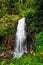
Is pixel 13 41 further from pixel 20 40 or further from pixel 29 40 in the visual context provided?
pixel 29 40

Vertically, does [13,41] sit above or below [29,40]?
below

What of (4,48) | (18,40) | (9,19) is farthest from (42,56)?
(9,19)

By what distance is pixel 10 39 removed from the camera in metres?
22.1

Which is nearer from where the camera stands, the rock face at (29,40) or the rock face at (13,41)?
the rock face at (29,40)

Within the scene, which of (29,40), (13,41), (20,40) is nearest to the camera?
(29,40)

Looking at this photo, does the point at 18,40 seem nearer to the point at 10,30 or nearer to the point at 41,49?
the point at 10,30

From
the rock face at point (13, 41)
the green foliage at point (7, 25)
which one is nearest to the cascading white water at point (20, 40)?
the rock face at point (13, 41)

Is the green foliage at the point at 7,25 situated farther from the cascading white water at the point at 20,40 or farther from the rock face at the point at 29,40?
the rock face at the point at 29,40

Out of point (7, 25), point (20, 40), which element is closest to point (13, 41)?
point (20, 40)

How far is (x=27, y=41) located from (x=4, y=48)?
2367 mm

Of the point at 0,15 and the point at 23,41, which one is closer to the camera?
the point at 23,41

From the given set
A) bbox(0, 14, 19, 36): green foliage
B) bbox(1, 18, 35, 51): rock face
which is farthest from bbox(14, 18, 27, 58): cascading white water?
bbox(0, 14, 19, 36): green foliage

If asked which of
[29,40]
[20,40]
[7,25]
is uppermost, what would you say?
[7,25]

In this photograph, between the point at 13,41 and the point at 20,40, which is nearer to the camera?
the point at 13,41
